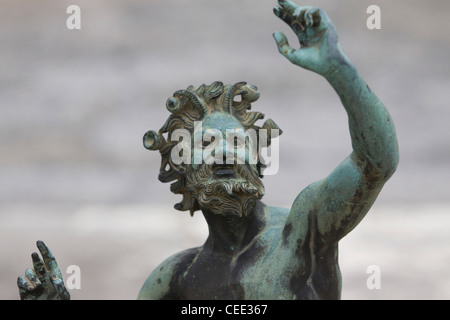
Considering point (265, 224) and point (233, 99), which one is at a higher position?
point (233, 99)

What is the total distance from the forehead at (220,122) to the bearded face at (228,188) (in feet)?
1.26

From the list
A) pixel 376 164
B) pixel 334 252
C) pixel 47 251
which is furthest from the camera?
pixel 47 251

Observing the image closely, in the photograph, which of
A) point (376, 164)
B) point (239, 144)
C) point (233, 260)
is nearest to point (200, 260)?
point (233, 260)

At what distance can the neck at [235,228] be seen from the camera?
10523 millimetres

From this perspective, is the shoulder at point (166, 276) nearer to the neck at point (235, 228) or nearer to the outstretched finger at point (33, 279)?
the neck at point (235, 228)

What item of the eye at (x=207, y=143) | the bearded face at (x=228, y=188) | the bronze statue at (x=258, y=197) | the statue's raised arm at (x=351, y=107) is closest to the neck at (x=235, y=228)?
the bronze statue at (x=258, y=197)

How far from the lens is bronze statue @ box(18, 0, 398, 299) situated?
363 inches

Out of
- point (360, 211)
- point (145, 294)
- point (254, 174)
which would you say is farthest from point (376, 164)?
point (145, 294)

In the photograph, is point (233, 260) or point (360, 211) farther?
point (233, 260)

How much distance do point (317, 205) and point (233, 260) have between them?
3.32 ft

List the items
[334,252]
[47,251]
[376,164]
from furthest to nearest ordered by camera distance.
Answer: [47,251], [334,252], [376,164]

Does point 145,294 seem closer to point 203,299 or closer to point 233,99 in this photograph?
point 203,299
